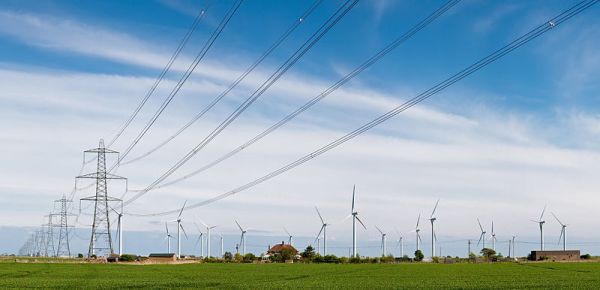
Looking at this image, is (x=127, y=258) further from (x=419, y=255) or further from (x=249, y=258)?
(x=419, y=255)

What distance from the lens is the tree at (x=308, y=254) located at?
178475mm

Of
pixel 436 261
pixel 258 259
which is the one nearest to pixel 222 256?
pixel 258 259

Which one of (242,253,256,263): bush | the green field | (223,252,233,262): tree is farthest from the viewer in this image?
(223,252,233,262): tree

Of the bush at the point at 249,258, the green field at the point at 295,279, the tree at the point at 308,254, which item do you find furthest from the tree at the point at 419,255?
the green field at the point at 295,279

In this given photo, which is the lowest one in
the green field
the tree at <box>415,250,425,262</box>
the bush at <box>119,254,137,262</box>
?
the tree at <box>415,250,425,262</box>

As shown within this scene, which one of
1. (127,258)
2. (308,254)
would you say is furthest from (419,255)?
(127,258)

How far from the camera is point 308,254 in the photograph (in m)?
190

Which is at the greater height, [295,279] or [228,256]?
[295,279]

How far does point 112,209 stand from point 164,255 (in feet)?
218

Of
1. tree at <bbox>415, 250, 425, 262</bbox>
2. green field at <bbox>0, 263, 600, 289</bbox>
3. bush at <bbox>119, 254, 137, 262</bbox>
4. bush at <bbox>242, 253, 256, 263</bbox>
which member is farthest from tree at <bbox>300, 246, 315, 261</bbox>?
green field at <bbox>0, 263, 600, 289</bbox>

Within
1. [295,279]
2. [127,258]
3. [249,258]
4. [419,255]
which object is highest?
[295,279]

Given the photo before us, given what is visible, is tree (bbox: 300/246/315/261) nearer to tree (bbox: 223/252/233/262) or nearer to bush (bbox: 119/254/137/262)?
tree (bbox: 223/252/233/262)

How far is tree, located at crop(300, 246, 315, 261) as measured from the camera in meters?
178

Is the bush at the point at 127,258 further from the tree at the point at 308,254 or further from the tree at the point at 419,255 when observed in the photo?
the tree at the point at 419,255
